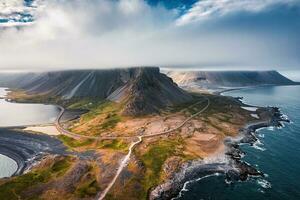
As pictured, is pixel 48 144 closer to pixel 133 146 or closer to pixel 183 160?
pixel 133 146

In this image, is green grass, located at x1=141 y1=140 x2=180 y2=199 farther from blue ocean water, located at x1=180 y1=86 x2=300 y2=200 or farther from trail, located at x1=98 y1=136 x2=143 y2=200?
blue ocean water, located at x1=180 y1=86 x2=300 y2=200

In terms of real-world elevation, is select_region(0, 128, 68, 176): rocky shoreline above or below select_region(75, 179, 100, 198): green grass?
below

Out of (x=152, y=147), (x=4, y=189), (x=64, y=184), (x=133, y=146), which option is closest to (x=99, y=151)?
(x=133, y=146)

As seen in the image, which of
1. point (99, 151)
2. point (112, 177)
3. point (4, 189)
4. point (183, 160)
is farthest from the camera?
point (99, 151)

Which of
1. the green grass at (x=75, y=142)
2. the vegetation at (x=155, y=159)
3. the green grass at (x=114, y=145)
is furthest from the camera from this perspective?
the green grass at (x=75, y=142)

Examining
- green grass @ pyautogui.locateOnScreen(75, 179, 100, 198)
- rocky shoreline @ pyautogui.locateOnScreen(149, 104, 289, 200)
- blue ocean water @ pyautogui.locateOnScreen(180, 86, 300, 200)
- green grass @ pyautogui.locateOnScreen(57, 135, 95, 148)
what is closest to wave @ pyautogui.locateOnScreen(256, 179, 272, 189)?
blue ocean water @ pyautogui.locateOnScreen(180, 86, 300, 200)

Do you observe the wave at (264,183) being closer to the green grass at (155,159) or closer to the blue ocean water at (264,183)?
the blue ocean water at (264,183)

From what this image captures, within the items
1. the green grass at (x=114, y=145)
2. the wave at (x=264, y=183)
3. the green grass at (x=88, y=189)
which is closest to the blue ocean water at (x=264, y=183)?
the wave at (x=264, y=183)

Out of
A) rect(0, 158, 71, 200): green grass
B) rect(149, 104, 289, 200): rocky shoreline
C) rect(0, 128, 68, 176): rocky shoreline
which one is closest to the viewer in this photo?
rect(0, 158, 71, 200): green grass

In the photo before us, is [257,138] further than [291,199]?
Yes
